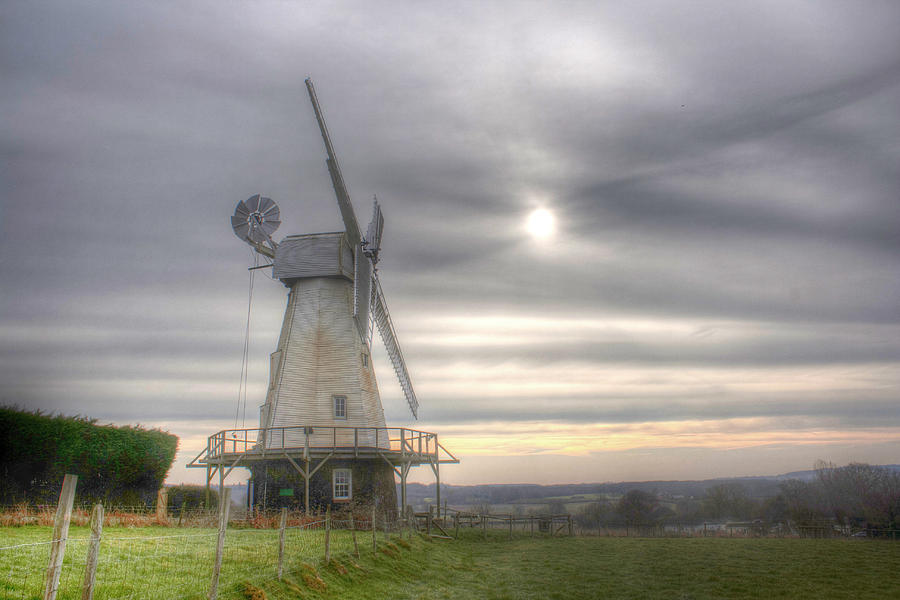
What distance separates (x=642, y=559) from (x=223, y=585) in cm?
1574

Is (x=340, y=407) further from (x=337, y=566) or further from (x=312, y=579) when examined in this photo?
(x=312, y=579)

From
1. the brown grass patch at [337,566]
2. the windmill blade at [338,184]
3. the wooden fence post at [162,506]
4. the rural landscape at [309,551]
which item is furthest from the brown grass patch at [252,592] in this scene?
the windmill blade at [338,184]

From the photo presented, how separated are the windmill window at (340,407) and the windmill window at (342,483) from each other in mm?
2272

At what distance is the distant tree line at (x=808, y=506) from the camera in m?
34.9

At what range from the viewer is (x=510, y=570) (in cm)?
1844

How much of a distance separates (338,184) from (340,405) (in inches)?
401

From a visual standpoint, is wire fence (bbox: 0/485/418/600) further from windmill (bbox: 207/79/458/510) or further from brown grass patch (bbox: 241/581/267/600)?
windmill (bbox: 207/79/458/510)

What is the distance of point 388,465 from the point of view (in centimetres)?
2750

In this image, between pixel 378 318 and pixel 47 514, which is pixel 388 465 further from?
pixel 47 514

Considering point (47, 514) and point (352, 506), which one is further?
point (352, 506)

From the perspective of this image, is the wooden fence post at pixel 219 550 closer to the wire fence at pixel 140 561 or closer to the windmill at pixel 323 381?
the wire fence at pixel 140 561

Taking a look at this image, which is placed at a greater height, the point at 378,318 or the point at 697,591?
the point at 378,318

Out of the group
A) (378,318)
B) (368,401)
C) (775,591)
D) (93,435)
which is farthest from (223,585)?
(378,318)

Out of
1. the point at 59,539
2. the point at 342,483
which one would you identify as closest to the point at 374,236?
the point at 342,483
